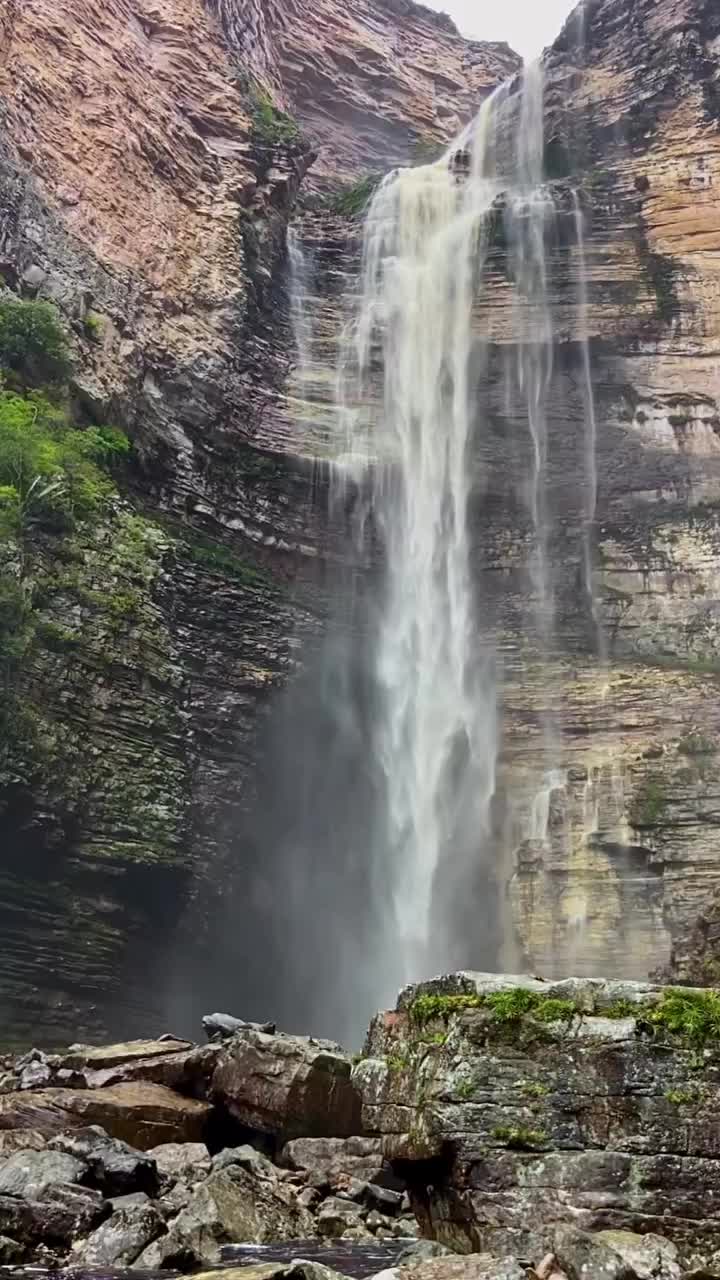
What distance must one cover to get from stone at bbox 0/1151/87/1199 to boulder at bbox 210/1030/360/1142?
101 inches

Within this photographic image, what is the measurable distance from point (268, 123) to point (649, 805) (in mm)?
23307

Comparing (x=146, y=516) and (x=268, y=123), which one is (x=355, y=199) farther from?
(x=146, y=516)

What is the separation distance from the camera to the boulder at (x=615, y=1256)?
4.94 metres

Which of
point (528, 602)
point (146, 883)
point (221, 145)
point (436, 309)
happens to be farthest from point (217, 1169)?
point (221, 145)

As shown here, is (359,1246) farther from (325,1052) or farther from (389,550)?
(389,550)

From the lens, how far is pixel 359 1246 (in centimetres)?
663

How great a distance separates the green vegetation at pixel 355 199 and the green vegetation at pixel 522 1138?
3049 centimetres

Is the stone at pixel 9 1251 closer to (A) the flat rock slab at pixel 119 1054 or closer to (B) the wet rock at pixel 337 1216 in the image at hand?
(B) the wet rock at pixel 337 1216

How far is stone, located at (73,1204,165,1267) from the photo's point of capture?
5980 mm

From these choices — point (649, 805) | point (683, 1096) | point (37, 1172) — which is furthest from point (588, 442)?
point (37, 1172)

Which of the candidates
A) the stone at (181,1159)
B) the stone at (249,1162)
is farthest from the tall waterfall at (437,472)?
the stone at (249,1162)

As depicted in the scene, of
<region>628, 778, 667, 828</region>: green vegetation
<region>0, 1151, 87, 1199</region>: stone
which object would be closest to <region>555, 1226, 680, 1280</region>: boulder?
<region>0, 1151, 87, 1199</region>: stone

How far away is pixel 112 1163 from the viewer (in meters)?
7.42

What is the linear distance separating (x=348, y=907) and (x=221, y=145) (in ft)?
70.6
